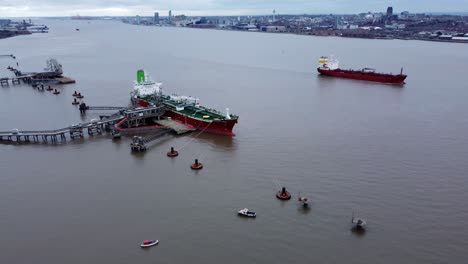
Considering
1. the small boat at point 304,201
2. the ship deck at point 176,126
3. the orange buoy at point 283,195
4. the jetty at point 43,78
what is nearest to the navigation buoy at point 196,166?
the orange buoy at point 283,195

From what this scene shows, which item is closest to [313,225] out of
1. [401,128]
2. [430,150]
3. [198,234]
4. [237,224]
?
[237,224]

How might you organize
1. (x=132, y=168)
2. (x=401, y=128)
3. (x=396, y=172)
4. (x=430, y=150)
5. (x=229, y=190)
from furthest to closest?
(x=401, y=128) < (x=430, y=150) < (x=132, y=168) < (x=396, y=172) < (x=229, y=190)

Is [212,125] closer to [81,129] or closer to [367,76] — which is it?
[81,129]

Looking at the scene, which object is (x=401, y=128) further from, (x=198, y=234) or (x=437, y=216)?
(x=198, y=234)

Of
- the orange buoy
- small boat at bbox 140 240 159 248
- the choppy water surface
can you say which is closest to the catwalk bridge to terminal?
the choppy water surface

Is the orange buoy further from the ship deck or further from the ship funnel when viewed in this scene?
the ship funnel

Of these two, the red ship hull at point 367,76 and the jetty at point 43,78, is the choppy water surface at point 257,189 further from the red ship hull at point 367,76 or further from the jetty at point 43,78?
the jetty at point 43,78

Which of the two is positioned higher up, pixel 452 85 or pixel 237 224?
pixel 452 85
